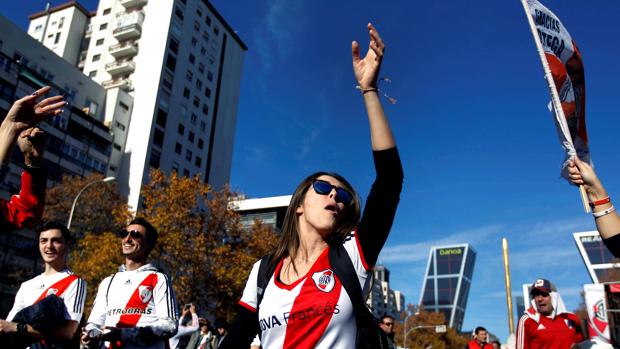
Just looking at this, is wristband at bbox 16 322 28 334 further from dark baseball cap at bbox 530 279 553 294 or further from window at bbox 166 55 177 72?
window at bbox 166 55 177 72

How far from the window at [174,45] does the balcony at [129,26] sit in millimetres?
3925

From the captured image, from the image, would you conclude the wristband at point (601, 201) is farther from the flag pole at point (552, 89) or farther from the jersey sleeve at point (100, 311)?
the jersey sleeve at point (100, 311)

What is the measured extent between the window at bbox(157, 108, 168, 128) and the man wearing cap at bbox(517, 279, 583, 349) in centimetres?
4205

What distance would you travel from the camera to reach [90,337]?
4023 millimetres

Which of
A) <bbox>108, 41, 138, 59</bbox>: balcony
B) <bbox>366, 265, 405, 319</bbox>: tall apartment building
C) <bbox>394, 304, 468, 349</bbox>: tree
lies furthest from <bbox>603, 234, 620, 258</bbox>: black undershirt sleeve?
<bbox>366, 265, 405, 319</bbox>: tall apartment building

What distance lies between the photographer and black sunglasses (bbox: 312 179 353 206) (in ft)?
7.73

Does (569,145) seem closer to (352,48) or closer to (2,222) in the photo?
(352,48)

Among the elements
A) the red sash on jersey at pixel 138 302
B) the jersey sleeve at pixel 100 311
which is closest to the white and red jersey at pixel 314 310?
the red sash on jersey at pixel 138 302

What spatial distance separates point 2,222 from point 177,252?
2064 cm

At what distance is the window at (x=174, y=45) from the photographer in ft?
155

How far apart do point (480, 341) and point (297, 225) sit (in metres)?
12.5

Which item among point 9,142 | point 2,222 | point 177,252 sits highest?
point 177,252

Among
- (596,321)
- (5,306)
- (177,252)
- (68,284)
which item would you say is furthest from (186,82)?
(68,284)

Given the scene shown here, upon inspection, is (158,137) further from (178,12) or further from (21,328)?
(21,328)
